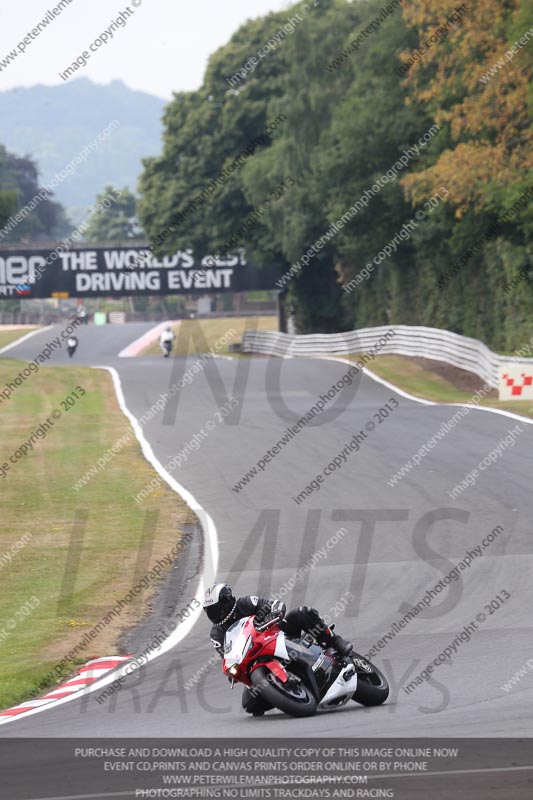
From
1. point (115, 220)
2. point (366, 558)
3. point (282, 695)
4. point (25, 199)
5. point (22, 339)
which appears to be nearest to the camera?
point (282, 695)

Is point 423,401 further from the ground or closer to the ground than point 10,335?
further from the ground

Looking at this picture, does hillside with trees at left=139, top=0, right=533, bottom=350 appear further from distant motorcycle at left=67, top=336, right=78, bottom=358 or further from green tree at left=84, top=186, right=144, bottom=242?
green tree at left=84, top=186, right=144, bottom=242

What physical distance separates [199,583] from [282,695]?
17.6 ft

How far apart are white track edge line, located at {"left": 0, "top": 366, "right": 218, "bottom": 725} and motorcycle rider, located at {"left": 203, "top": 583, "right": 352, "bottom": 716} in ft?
5.37

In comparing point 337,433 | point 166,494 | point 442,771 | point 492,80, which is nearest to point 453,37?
point 492,80

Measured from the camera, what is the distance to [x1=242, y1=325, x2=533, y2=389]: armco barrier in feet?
98.5

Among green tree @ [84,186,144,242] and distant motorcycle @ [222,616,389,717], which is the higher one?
green tree @ [84,186,144,242]

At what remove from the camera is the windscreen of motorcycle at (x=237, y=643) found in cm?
772

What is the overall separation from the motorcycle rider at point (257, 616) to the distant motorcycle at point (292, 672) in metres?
0.06

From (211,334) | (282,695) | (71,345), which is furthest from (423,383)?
(211,334)

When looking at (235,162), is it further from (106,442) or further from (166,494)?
(166,494)

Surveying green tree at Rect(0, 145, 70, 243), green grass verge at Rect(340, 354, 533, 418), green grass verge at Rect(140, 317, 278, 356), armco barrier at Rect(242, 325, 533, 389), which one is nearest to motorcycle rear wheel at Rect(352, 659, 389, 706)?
green grass verge at Rect(340, 354, 533, 418)

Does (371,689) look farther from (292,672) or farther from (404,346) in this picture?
(404,346)

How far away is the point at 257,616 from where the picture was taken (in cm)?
786
